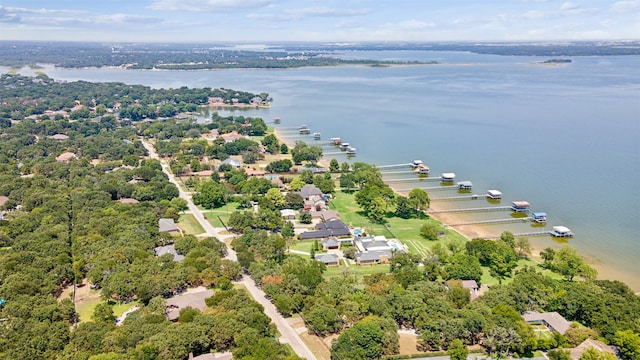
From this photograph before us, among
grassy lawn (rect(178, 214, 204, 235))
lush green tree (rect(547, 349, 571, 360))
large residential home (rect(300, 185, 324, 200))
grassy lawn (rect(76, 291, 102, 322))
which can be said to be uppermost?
large residential home (rect(300, 185, 324, 200))

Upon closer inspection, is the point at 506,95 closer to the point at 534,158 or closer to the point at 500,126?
the point at 500,126

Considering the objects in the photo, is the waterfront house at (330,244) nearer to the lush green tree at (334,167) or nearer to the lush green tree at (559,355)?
the lush green tree at (559,355)

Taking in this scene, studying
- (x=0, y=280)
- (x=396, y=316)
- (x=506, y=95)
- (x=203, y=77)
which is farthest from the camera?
(x=203, y=77)

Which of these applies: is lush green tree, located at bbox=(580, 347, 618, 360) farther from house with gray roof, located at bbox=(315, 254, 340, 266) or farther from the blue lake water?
house with gray roof, located at bbox=(315, 254, 340, 266)

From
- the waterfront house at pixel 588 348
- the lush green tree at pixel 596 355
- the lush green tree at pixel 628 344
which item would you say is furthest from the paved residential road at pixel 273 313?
the lush green tree at pixel 628 344

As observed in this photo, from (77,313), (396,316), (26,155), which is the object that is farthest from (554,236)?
(26,155)

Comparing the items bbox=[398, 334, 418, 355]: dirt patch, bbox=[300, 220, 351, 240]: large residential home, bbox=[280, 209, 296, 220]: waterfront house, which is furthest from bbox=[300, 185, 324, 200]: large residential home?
bbox=[398, 334, 418, 355]: dirt patch

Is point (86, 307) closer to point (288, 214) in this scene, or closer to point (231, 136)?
point (288, 214)
